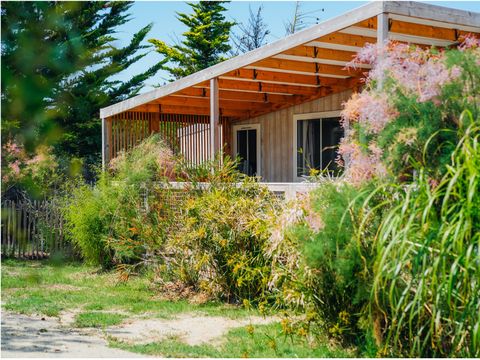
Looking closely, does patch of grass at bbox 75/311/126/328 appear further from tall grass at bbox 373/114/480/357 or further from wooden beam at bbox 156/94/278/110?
wooden beam at bbox 156/94/278/110

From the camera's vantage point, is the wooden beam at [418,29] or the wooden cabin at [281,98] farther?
the wooden cabin at [281,98]

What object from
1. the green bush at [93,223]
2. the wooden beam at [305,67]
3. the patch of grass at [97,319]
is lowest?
the patch of grass at [97,319]

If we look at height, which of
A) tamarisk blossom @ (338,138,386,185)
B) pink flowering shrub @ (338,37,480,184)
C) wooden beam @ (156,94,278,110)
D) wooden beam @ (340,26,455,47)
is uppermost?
wooden beam @ (340,26,455,47)

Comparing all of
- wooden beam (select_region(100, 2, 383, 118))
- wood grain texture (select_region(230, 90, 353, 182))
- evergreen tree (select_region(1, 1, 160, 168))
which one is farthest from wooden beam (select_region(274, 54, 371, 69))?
evergreen tree (select_region(1, 1, 160, 168))

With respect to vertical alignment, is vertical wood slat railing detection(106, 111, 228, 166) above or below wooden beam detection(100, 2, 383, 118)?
below

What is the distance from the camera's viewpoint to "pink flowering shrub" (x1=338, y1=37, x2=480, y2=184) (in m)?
5.48

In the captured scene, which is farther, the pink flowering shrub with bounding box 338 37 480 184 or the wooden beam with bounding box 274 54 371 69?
the wooden beam with bounding box 274 54 371 69

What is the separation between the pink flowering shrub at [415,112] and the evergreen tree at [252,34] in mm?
27097

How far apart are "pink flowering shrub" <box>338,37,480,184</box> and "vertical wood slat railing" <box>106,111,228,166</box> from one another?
8.41 meters

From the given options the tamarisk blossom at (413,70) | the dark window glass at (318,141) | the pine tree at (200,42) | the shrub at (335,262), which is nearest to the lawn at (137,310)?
the shrub at (335,262)

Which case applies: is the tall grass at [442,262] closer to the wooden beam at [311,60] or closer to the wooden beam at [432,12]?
the wooden beam at [432,12]

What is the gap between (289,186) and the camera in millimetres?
8820

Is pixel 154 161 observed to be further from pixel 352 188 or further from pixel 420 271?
pixel 420 271

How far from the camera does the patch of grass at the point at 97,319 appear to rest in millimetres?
7574
